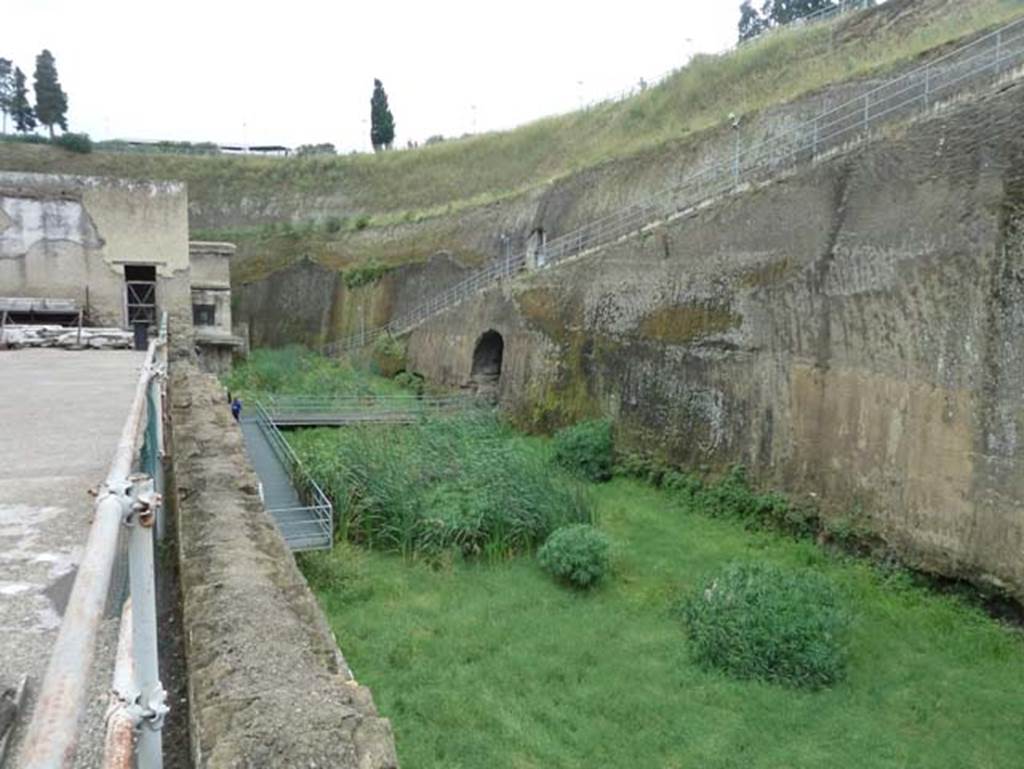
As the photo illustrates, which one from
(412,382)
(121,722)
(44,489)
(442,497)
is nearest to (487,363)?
(412,382)

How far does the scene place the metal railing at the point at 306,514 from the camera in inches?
409

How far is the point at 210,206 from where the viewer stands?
132 ft

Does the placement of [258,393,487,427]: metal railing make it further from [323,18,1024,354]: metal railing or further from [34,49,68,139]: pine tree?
[34,49,68,139]: pine tree

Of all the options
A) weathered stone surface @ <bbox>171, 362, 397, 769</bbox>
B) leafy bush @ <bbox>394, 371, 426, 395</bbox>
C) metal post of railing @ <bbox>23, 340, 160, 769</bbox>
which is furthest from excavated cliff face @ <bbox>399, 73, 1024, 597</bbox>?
metal post of railing @ <bbox>23, 340, 160, 769</bbox>

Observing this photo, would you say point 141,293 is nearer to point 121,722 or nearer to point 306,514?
point 306,514

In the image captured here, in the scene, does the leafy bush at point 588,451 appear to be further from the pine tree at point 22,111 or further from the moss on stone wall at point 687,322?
the pine tree at point 22,111

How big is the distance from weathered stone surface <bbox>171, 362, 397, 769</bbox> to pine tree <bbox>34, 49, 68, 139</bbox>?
183 ft

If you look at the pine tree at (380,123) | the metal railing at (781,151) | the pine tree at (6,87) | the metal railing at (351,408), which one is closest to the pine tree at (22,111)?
the pine tree at (6,87)

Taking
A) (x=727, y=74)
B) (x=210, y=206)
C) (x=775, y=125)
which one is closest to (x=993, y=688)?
(x=775, y=125)

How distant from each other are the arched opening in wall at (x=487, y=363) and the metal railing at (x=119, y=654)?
61.4 ft

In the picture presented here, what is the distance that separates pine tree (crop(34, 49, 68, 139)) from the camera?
163 feet

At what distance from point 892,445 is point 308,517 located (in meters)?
8.00

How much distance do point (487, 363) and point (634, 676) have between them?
14.3m

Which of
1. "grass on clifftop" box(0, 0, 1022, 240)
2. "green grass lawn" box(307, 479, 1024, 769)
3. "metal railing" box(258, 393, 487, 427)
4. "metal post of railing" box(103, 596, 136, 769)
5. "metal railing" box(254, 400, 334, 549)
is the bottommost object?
"green grass lawn" box(307, 479, 1024, 769)
